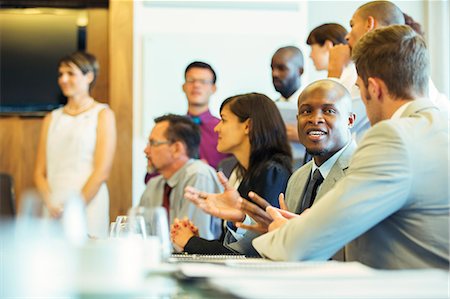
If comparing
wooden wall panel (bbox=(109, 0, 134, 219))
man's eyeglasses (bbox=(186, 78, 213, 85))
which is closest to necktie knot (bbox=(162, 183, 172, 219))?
man's eyeglasses (bbox=(186, 78, 213, 85))

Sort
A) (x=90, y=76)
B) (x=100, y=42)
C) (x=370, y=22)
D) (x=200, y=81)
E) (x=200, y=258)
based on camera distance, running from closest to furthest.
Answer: (x=200, y=258), (x=370, y=22), (x=200, y=81), (x=90, y=76), (x=100, y=42)

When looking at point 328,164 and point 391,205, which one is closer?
point 391,205

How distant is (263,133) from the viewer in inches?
137

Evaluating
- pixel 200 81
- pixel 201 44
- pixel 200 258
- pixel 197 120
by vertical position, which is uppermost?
pixel 201 44

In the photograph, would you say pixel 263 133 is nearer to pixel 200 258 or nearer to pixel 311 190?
pixel 311 190

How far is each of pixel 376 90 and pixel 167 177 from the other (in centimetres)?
231

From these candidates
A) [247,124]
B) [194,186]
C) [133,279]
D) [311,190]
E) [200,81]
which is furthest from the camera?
[200,81]

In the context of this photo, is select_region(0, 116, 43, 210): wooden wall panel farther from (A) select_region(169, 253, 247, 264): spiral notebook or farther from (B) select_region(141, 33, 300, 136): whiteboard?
(A) select_region(169, 253, 247, 264): spiral notebook

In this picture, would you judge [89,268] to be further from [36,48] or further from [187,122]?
[36,48]

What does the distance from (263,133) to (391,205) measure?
162 cm

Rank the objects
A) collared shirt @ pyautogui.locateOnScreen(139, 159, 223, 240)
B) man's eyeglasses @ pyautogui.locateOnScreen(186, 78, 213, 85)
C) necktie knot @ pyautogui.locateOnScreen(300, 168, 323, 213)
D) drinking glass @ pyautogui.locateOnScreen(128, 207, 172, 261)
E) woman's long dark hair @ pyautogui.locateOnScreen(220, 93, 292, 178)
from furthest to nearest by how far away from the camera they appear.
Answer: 1. man's eyeglasses @ pyautogui.locateOnScreen(186, 78, 213, 85)
2. collared shirt @ pyautogui.locateOnScreen(139, 159, 223, 240)
3. woman's long dark hair @ pyautogui.locateOnScreen(220, 93, 292, 178)
4. necktie knot @ pyautogui.locateOnScreen(300, 168, 323, 213)
5. drinking glass @ pyautogui.locateOnScreen(128, 207, 172, 261)

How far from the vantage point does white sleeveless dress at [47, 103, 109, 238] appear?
16.3 feet

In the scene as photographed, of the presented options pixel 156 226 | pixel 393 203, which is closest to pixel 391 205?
pixel 393 203

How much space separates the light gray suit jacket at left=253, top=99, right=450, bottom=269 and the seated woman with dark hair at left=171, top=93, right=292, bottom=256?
0.95 metres
